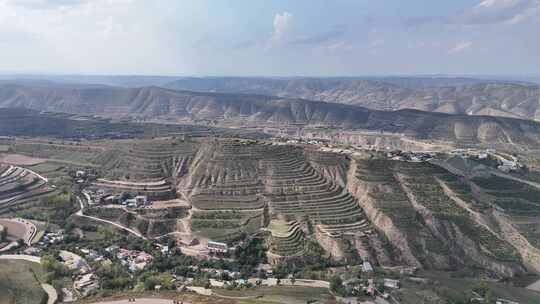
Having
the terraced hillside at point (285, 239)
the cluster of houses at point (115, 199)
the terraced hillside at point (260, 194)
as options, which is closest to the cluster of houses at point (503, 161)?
the terraced hillside at point (260, 194)

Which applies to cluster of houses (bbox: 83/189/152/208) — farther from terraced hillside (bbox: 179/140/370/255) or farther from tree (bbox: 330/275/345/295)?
tree (bbox: 330/275/345/295)

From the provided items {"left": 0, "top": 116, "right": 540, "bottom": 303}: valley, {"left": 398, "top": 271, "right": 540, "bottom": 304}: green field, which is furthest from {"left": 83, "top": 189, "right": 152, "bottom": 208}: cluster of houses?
{"left": 398, "top": 271, "right": 540, "bottom": 304}: green field

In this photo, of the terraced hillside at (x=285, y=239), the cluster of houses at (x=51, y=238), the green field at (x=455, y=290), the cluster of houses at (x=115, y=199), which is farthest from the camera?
the cluster of houses at (x=115, y=199)

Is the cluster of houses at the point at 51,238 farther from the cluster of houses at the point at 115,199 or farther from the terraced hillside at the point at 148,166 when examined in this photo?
the terraced hillside at the point at 148,166

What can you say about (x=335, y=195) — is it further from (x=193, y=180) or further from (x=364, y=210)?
(x=193, y=180)

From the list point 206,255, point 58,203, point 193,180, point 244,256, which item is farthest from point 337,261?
point 58,203

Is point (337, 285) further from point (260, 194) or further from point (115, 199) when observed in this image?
point (115, 199)
